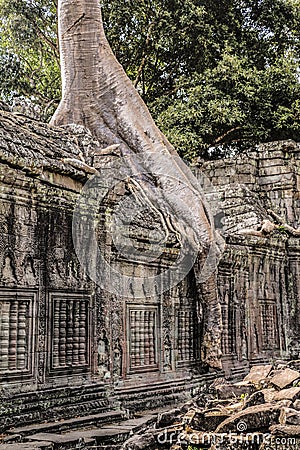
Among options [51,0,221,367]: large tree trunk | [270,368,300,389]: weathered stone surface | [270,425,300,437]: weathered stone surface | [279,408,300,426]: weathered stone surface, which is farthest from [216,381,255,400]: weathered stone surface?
[51,0,221,367]: large tree trunk

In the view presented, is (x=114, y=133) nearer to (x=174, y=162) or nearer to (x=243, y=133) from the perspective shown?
(x=174, y=162)

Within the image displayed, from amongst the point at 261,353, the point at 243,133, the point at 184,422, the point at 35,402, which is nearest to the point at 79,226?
the point at 35,402

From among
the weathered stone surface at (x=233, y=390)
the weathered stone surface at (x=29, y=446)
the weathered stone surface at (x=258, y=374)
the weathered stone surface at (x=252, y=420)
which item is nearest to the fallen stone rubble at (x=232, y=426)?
the weathered stone surface at (x=252, y=420)

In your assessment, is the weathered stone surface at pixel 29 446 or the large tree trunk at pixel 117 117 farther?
the large tree trunk at pixel 117 117

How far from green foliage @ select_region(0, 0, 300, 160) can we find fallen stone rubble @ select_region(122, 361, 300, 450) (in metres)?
10.7

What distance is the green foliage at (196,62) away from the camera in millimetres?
15570

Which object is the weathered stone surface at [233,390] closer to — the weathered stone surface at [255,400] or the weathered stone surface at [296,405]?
the weathered stone surface at [255,400]

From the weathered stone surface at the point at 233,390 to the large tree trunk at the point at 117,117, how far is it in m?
1.95

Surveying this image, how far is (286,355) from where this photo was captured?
10930 millimetres

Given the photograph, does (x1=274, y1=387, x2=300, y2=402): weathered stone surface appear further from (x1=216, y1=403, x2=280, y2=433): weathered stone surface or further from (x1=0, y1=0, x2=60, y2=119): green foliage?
(x1=0, y1=0, x2=60, y2=119): green foliage

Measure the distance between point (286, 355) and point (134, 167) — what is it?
15.3ft

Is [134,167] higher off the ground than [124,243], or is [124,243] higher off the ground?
[134,167]

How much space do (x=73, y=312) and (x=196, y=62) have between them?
12.5 metres

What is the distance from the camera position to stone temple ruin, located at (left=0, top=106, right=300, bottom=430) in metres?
5.35
